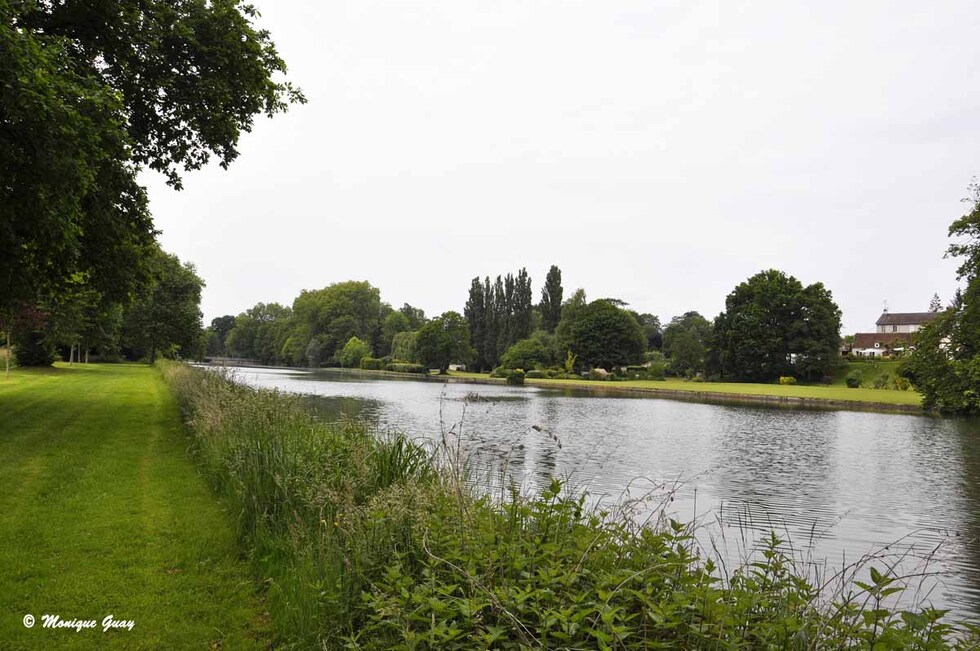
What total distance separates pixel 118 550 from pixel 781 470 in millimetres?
14346

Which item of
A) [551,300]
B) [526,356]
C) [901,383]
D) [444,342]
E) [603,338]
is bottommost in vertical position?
[901,383]

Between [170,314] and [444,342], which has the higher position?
[170,314]

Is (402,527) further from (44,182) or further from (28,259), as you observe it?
(28,259)

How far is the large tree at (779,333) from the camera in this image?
217ft

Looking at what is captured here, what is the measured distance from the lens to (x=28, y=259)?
13.1 m

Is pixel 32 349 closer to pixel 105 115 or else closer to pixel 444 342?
pixel 105 115

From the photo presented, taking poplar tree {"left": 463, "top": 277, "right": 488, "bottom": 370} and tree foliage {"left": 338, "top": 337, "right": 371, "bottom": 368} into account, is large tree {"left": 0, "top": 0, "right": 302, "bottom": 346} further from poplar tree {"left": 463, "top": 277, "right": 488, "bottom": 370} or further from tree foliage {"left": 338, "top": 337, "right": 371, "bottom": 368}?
tree foliage {"left": 338, "top": 337, "right": 371, "bottom": 368}

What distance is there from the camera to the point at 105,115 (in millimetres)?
10398

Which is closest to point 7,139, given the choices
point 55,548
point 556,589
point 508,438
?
point 55,548

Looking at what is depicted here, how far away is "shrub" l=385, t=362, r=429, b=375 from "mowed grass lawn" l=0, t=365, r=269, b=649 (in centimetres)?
7798

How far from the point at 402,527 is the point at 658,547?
1705 mm
